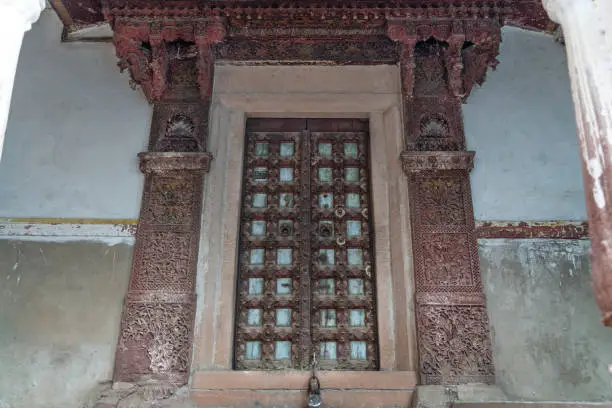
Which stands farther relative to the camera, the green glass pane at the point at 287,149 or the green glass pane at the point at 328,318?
the green glass pane at the point at 287,149

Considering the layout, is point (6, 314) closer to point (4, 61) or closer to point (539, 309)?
point (4, 61)

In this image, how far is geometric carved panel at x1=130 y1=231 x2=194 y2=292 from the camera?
4254mm

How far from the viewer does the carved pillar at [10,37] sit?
2.83 m

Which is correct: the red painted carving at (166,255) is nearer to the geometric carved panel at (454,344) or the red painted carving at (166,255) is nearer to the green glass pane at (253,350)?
the green glass pane at (253,350)

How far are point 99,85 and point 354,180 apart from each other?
2.11m

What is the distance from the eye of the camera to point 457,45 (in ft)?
14.9

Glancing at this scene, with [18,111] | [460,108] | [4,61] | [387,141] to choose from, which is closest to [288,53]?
[387,141]

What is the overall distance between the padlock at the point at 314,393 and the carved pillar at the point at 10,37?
215 cm

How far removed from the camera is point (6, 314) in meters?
4.24

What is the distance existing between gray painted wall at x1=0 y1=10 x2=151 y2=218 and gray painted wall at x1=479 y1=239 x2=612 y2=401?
2567 mm

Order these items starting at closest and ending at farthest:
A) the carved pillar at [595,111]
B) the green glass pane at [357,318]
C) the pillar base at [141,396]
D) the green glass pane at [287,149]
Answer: the carved pillar at [595,111] < the pillar base at [141,396] < the green glass pane at [357,318] < the green glass pane at [287,149]

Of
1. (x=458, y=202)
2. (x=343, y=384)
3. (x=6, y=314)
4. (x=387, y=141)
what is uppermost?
(x=387, y=141)

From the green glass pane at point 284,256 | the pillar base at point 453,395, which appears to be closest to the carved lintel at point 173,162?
the green glass pane at point 284,256

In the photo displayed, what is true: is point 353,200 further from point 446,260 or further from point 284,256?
point 446,260
